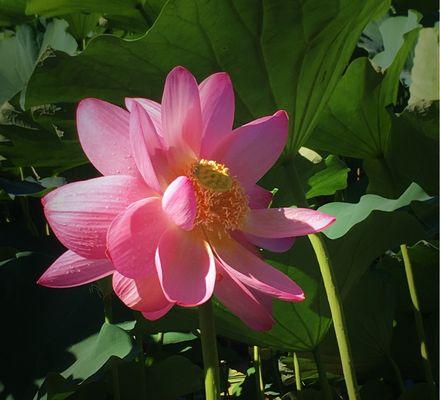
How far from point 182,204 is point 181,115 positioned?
71mm

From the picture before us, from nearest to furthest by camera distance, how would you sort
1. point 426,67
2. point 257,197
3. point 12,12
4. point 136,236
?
point 136,236, point 257,197, point 426,67, point 12,12

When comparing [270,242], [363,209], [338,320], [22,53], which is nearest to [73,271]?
[270,242]

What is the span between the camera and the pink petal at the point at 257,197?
549 mm

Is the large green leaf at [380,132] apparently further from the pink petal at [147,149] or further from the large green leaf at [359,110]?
the pink petal at [147,149]

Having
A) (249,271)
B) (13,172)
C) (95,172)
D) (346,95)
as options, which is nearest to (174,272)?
(249,271)

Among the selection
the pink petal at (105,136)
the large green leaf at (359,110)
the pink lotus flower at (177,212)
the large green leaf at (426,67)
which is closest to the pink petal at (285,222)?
the pink lotus flower at (177,212)

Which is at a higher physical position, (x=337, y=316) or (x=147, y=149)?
(x=147, y=149)

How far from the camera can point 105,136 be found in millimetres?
494

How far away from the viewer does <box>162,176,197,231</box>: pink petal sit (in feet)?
1.49

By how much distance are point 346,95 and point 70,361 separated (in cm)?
48

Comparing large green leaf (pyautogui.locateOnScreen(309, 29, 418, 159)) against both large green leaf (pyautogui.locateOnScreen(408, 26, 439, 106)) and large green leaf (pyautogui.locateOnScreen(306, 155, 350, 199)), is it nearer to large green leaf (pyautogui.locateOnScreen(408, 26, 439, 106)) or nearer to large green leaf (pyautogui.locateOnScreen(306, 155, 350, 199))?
large green leaf (pyautogui.locateOnScreen(306, 155, 350, 199))

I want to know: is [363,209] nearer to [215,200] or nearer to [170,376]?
[215,200]

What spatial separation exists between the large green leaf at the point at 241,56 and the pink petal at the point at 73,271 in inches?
9.9

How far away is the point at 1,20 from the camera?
1.52 metres
